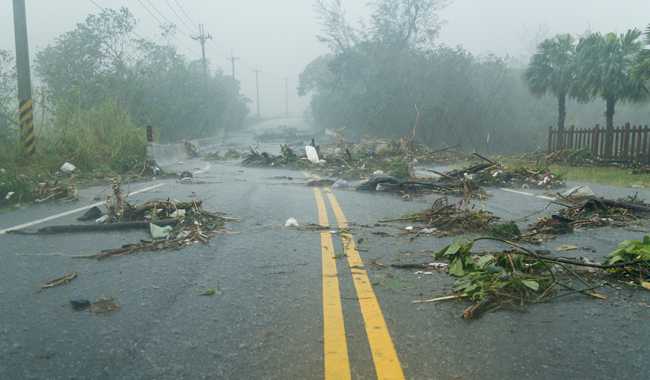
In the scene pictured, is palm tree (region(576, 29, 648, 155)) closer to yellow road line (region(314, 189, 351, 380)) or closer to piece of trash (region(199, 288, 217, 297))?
yellow road line (region(314, 189, 351, 380))

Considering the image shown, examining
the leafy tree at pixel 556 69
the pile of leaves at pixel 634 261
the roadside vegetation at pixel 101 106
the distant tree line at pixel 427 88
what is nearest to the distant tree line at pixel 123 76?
the roadside vegetation at pixel 101 106

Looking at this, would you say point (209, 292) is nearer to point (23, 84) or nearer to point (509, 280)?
point (509, 280)

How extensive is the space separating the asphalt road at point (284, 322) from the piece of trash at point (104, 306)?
0.22 ft

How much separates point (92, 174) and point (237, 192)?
6389 mm

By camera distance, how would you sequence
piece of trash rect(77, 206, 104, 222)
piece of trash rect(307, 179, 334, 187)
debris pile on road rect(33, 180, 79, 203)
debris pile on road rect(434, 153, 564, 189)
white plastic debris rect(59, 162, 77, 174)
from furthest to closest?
1. white plastic debris rect(59, 162, 77, 174)
2. piece of trash rect(307, 179, 334, 187)
3. debris pile on road rect(434, 153, 564, 189)
4. debris pile on road rect(33, 180, 79, 203)
5. piece of trash rect(77, 206, 104, 222)

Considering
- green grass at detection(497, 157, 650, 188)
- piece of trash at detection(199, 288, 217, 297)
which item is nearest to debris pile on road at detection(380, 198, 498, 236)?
piece of trash at detection(199, 288, 217, 297)

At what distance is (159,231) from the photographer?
674cm

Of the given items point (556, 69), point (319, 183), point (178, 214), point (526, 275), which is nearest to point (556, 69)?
point (556, 69)

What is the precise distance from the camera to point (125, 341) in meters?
3.42

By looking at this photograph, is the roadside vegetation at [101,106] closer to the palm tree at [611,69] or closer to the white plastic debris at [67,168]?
the white plastic debris at [67,168]

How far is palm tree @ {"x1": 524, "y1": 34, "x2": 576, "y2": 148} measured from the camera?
29500 mm

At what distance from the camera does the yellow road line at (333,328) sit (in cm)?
300

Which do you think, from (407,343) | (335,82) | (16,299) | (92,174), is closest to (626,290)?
(407,343)

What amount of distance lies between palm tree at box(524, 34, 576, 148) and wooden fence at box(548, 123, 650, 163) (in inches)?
125
